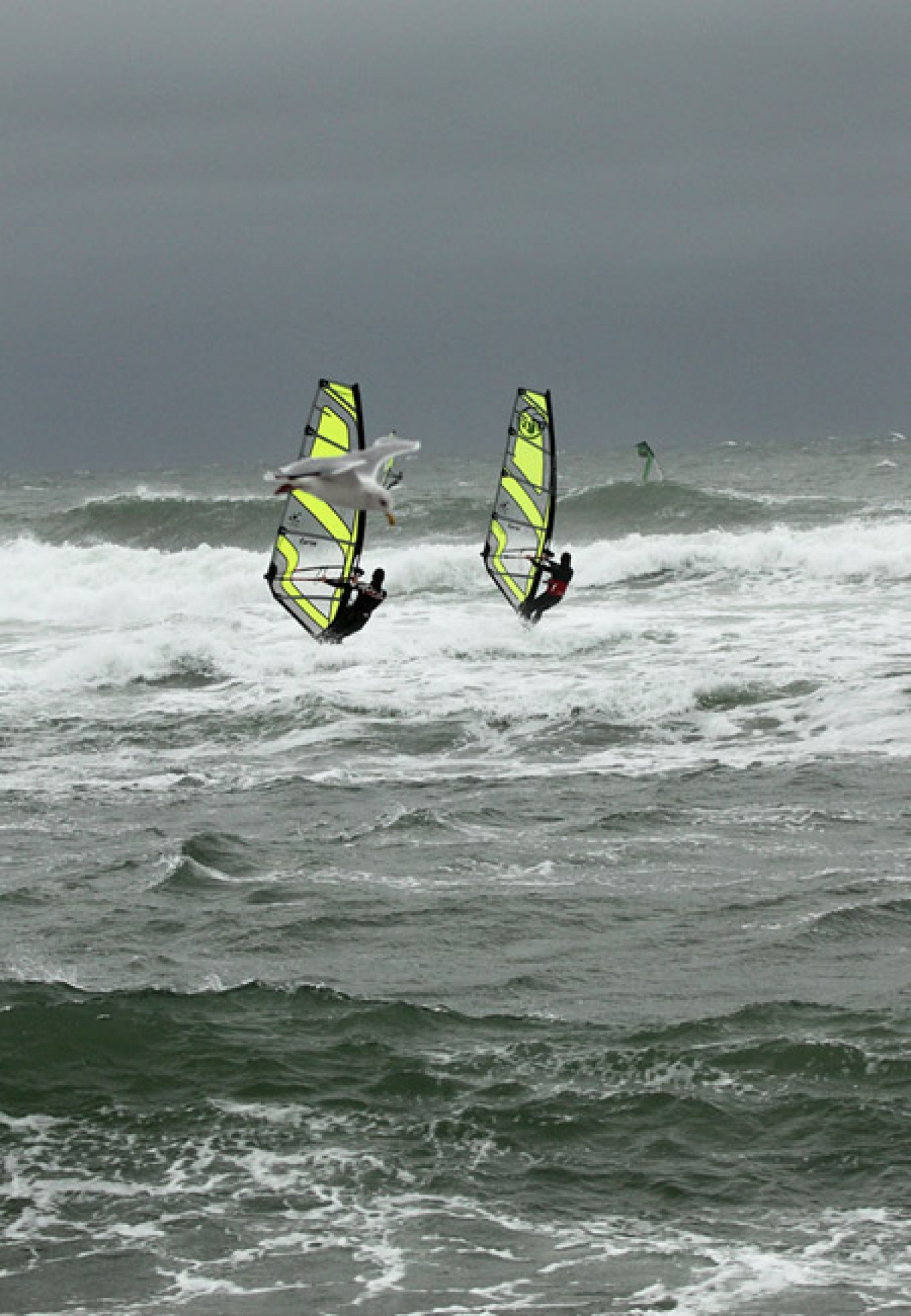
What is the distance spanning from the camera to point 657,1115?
8016mm

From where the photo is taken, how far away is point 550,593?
55.1 ft

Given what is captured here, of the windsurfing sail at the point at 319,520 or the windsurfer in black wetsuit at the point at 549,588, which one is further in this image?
the windsurfer in black wetsuit at the point at 549,588

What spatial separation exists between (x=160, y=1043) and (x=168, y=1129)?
34.3 inches

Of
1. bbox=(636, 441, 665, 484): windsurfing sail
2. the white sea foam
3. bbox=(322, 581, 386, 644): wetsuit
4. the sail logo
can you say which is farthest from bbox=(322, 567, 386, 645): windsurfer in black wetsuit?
bbox=(636, 441, 665, 484): windsurfing sail

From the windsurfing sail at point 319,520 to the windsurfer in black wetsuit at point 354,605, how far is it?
0.39 feet

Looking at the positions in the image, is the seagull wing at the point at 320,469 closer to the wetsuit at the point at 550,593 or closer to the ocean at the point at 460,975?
the ocean at the point at 460,975

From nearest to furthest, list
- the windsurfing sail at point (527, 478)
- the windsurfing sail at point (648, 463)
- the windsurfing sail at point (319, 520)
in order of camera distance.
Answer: the windsurfing sail at point (319, 520) < the windsurfing sail at point (527, 478) < the windsurfing sail at point (648, 463)

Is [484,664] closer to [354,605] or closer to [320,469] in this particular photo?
[354,605]

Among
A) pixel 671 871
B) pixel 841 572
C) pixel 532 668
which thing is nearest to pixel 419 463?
pixel 841 572

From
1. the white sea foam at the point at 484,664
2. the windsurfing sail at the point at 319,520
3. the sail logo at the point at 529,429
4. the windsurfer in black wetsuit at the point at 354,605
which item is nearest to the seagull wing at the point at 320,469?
the windsurfer in black wetsuit at the point at 354,605

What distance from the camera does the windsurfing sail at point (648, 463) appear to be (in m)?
32.3

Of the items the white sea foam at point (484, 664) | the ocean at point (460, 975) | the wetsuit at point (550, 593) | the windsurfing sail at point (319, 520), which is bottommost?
the ocean at point (460, 975)

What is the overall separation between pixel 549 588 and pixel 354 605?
12.2ft

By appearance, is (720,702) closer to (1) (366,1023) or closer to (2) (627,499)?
(1) (366,1023)
